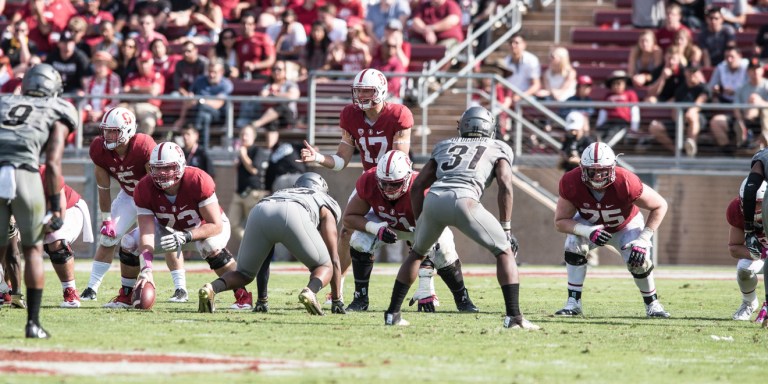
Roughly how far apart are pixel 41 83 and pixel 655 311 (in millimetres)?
5166

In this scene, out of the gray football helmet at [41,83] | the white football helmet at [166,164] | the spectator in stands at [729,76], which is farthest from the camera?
the spectator in stands at [729,76]

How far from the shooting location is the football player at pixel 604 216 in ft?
34.2

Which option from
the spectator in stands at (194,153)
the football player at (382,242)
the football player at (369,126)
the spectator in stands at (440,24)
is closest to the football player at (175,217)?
the football player at (382,242)

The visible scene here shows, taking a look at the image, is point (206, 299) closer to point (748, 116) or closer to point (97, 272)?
point (97, 272)

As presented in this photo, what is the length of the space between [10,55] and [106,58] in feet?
7.41

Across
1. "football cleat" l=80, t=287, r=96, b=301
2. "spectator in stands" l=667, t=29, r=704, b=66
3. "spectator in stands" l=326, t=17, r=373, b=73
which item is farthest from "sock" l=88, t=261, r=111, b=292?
"spectator in stands" l=667, t=29, r=704, b=66

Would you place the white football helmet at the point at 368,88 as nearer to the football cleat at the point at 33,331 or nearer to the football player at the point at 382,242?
the football player at the point at 382,242

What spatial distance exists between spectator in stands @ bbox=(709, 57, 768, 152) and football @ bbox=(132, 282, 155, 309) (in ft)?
32.1

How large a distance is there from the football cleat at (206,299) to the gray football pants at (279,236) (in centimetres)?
27

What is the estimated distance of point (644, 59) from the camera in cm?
1927

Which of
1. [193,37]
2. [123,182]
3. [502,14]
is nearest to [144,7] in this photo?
[193,37]

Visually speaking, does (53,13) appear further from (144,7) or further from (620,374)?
(620,374)

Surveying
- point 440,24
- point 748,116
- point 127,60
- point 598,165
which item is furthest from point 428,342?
point 127,60

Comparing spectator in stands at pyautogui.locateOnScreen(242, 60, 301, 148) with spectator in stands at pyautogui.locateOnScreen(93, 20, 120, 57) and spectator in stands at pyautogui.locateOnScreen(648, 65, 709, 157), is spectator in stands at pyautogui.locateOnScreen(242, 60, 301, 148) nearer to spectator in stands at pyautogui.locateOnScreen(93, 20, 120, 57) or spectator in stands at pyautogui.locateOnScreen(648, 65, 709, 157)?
spectator in stands at pyautogui.locateOnScreen(93, 20, 120, 57)
